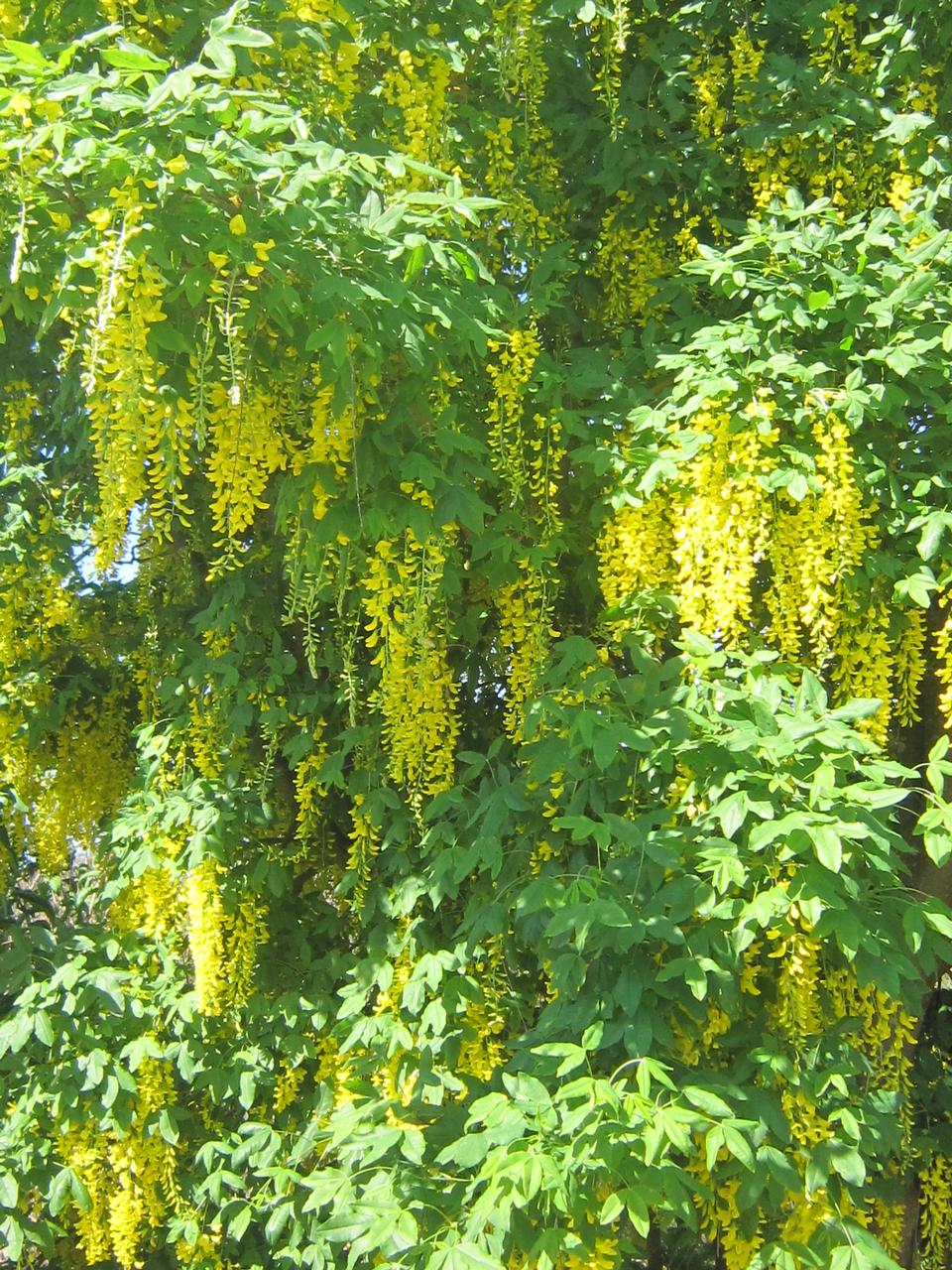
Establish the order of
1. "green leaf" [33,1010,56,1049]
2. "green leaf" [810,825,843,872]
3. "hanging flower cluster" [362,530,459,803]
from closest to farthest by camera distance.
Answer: "green leaf" [810,825,843,872] < "hanging flower cluster" [362,530,459,803] < "green leaf" [33,1010,56,1049]

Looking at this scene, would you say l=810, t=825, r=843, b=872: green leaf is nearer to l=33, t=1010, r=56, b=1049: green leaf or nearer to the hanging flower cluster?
the hanging flower cluster

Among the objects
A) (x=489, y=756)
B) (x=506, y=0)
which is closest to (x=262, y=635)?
(x=489, y=756)

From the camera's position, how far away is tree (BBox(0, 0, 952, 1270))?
8.21 feet

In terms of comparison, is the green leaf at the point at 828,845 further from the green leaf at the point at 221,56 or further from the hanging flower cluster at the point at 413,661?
the green leaf at the point at 221,56

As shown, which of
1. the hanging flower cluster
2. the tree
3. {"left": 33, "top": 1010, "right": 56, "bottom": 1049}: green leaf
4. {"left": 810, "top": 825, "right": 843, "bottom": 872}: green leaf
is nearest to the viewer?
A: {"left": 810, "top": 825, "right": 843, "bottom": 872}: green leaf

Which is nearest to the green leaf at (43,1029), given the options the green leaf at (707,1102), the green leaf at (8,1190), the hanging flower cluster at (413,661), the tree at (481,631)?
the tree at (481,631)

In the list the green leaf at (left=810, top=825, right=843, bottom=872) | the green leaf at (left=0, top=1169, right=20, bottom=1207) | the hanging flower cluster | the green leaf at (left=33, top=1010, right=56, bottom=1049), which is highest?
the hanging flower cluster

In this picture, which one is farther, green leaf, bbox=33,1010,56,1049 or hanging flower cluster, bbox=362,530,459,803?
green leaf, bbox=33,1010,56,1049

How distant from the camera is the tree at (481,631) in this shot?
8.21 feet

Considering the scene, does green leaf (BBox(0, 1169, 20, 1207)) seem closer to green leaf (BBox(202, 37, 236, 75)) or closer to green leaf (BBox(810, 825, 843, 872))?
green leaf (BBox(810, 825, 843, 872))

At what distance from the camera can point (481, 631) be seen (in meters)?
3.73

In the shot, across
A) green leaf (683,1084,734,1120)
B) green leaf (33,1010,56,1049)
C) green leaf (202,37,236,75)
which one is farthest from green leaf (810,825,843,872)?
green leaf (33,1010,56,1049)

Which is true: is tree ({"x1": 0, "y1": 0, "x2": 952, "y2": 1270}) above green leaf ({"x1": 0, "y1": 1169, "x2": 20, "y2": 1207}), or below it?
above

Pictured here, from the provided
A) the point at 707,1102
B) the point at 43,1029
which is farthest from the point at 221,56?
the point at 43,1029
